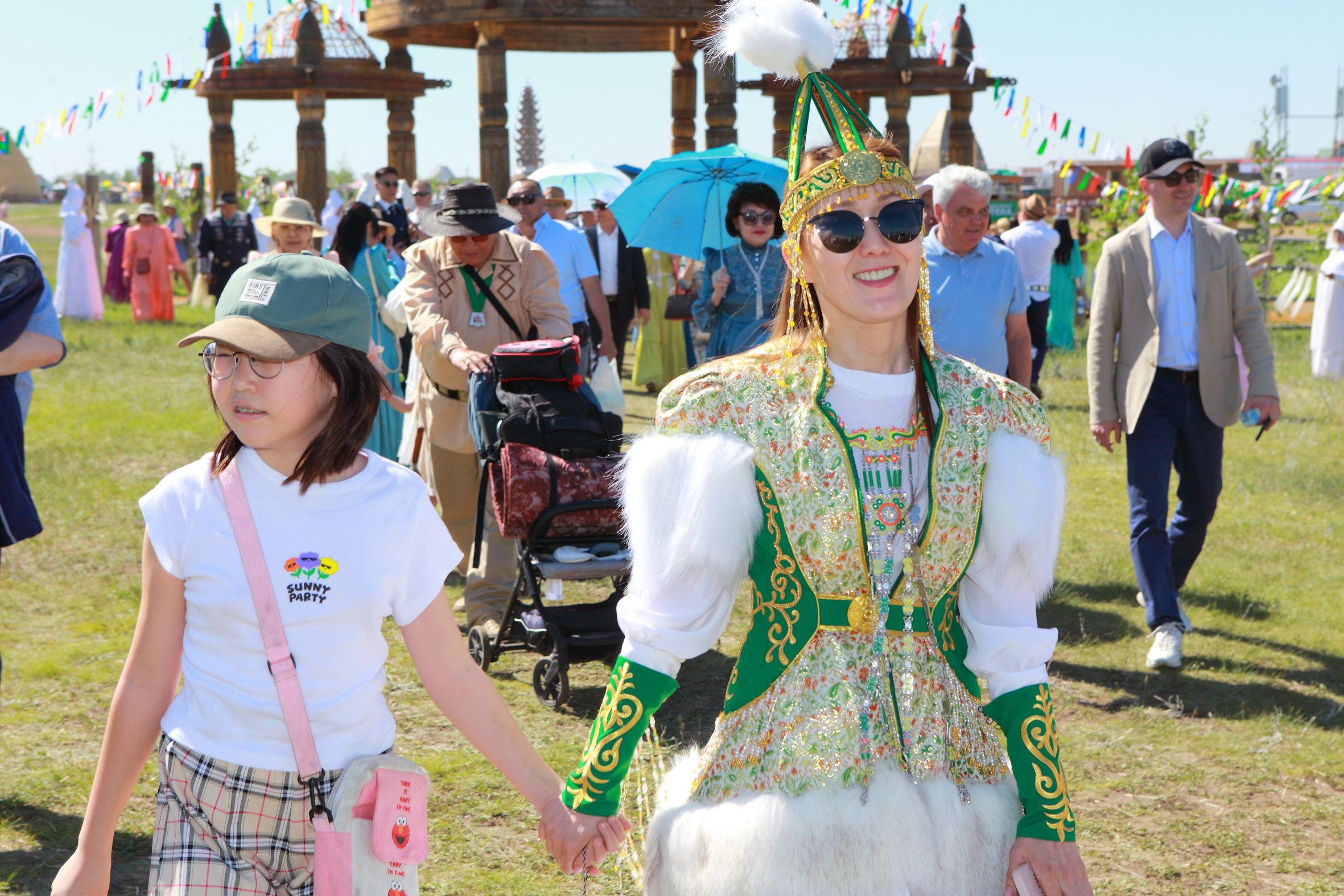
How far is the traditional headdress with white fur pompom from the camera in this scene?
2428mm

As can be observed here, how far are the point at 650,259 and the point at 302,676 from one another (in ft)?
45.7

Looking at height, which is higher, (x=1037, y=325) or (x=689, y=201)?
(x=689, y=201)

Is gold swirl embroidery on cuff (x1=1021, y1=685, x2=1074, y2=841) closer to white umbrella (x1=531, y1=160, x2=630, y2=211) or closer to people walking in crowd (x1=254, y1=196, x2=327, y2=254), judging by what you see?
people walking in crowd (x1=254, y1=196, x2=327, y2=254)

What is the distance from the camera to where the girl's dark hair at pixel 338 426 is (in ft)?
7.39

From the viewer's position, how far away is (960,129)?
1884 cm

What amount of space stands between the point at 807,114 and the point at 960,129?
677 inches

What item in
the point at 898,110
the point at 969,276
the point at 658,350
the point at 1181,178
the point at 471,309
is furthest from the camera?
the point at 898,110

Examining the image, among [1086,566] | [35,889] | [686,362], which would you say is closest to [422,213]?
[35,889]

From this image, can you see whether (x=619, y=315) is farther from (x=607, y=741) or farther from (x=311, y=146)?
(x=607, y=741)

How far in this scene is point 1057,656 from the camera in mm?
6293

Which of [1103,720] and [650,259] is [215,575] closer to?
[1103,720]

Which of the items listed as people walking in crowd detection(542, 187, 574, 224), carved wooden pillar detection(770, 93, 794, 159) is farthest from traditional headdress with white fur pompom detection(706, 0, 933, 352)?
carved wooden pillar detection(770, 93, 794, 159)

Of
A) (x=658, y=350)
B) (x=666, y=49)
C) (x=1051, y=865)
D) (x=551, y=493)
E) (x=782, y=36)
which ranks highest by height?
(x=666, y=49)

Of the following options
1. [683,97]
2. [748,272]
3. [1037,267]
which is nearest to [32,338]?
[748,272]
